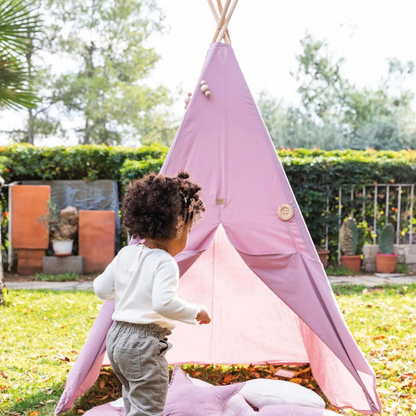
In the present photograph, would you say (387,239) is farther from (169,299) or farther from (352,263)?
(169,299)

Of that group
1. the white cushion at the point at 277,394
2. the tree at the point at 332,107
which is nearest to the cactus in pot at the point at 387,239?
the white cushion at the point at 277,394

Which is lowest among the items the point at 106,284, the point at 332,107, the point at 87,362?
the point at 87,362

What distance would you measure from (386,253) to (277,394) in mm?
5027

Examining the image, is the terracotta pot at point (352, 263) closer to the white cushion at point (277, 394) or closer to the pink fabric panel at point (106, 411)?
the white cushion at point (277, 394)

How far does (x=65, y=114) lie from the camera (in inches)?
738

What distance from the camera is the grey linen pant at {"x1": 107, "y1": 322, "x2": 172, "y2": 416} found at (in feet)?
6.52

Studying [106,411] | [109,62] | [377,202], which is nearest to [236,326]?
[106,411]

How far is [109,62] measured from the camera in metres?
18.6

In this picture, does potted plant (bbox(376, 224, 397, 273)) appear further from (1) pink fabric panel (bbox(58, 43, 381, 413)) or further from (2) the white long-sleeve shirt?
(2) the white long-sleeve shirt

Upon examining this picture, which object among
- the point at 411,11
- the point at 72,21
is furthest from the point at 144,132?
the point at 411,11

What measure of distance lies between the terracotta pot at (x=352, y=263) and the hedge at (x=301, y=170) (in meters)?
0.28

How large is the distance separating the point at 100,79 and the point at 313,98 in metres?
11.2

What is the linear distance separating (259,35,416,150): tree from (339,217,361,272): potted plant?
47.8 ft

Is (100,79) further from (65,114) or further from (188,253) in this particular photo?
(188,253)
